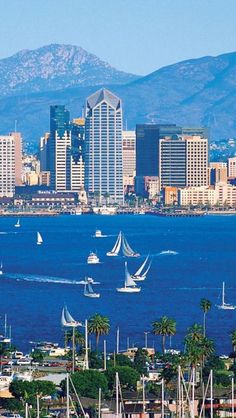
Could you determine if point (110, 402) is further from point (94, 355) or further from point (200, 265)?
point (200, 265)

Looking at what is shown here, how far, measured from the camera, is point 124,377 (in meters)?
39.8

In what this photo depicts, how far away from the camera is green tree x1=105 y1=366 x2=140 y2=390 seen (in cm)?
3903

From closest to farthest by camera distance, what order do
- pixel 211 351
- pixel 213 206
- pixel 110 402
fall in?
1. pixel 110 402
2. pixel 211 351
3. pixel 213 206

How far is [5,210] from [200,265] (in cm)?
10178

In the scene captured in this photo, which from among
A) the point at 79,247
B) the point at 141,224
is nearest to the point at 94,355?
the point at 79,247

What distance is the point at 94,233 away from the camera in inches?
5443

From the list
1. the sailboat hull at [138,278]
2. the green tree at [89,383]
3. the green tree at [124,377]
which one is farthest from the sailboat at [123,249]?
the green tree at [89,383]

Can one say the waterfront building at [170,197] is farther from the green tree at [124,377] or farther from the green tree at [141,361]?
the green tree at [124,377]

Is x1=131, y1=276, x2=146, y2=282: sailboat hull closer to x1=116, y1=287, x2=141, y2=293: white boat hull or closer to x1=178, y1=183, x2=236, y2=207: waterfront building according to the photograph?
x1=116, y1=287, x2=141, y2=293: white boat hull

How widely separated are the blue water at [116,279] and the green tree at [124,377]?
443 inches

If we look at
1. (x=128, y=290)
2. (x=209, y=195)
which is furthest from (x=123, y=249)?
(x=209, y=195)

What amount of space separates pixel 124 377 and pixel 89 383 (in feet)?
7.73

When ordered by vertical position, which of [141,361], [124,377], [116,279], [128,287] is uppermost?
[116,279]

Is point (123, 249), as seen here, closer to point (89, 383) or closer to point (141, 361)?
point (141, 361)
